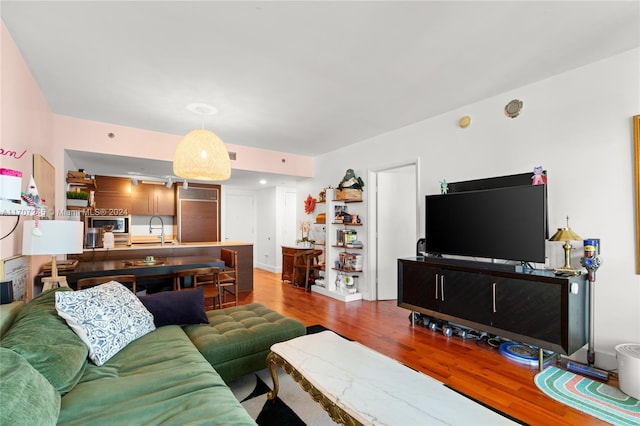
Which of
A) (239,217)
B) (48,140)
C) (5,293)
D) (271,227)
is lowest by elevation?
(5,293)

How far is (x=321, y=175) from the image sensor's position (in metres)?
6.10

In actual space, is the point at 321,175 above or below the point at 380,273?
above

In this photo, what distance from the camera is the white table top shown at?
1332 mm

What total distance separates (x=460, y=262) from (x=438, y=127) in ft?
5.84

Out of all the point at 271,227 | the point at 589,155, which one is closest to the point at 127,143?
the point at 271,227

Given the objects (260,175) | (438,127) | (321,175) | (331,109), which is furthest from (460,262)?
(260,175)

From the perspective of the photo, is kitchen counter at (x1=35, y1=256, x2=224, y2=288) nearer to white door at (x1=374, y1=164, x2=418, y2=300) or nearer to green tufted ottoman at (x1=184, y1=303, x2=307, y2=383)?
green tufted ottoman at (x1=184, y1=303, x2=307, y2=383)

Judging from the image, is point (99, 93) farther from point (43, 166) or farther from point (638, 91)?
point (638, 91)

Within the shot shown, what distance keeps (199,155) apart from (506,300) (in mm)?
Answer: 3219

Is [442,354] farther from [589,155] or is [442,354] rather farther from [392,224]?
[392,224]

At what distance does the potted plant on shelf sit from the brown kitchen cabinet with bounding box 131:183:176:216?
272 cm

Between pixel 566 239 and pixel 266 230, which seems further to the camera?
pixel 266 230

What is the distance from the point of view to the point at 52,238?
87.5 inches

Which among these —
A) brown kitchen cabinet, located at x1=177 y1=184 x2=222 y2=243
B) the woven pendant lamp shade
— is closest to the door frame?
the woven pendant lamp shade
